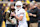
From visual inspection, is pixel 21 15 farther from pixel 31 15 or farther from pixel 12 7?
pixel 31 15

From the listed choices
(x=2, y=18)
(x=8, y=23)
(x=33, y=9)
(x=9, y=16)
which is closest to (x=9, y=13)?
(x=9, y=16)

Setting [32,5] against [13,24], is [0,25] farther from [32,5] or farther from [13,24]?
[32,5]

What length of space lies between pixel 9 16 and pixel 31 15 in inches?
28.6

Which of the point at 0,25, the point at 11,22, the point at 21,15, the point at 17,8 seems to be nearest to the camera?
the point at 21,15

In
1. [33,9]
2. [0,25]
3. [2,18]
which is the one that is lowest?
[0,25]

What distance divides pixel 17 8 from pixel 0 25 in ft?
4.66

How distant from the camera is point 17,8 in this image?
317 cm

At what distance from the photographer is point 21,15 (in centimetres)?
290

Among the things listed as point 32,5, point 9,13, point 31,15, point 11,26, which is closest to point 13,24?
point 11,26

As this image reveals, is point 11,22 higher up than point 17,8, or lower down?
lower down

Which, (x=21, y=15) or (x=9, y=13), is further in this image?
(x=9, y=13)

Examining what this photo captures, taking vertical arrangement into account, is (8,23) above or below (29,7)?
below

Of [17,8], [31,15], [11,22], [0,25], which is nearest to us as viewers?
[17,8]

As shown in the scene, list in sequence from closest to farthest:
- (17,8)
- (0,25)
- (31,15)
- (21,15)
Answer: (21,15) → (17,8) → (31,15) → (0,25)
